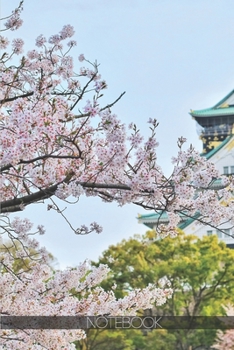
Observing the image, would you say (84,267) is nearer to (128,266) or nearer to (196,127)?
(128,266)

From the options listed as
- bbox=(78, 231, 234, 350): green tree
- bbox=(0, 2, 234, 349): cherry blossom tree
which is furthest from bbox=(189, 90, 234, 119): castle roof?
bbox=(0, 2, 234, 349): cherry blossom tree

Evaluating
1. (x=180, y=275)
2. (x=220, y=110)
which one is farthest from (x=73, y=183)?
(x=220, y=110)

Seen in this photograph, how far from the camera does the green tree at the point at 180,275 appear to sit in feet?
40.9

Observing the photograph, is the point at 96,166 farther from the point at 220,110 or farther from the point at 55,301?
the point at 220,110

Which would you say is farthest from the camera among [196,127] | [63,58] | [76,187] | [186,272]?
[196,127]

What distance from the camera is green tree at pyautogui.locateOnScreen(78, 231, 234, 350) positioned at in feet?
40.9

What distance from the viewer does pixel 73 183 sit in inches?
94.0

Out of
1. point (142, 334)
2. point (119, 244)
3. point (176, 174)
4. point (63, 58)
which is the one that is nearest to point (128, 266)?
point (119, 244)

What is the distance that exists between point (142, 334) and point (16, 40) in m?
9.71

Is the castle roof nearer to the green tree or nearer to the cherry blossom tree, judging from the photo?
the green tree

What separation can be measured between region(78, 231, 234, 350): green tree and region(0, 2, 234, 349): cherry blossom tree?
9.41 meters

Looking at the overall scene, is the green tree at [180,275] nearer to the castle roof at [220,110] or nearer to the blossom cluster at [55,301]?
the blossom cluster at [55,301]

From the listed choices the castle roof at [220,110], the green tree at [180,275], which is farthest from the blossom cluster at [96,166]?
the castle roof at [220,110]

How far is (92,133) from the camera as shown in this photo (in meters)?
3.04
